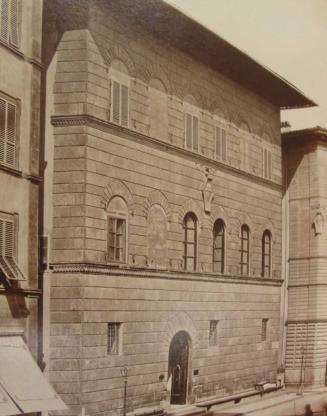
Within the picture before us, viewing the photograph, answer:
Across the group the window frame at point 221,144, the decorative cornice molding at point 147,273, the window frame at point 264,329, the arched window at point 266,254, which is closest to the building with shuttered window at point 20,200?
the decorative cornice molding at point 147,273

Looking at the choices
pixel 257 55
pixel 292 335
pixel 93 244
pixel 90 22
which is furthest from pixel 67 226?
pixel 292 335

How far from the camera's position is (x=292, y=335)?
3142cm

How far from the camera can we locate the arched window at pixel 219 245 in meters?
26.5

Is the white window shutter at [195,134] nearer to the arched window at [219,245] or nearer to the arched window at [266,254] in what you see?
the arched window at [219,245]

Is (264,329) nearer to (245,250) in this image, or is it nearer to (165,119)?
(245,250)

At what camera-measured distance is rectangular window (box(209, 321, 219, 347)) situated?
85.1ft

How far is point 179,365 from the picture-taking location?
24453mm

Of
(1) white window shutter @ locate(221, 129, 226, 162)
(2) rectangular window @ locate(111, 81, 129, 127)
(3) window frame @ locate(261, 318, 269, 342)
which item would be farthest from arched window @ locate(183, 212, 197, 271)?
(3) window frame @ locate(261, 318, 269, 342)

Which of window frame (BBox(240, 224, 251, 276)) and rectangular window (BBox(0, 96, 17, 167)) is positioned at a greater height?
rectangular window (BBox(0, 96, 17, 167))

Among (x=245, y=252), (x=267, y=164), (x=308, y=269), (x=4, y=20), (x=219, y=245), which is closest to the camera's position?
(x=4, y=20)

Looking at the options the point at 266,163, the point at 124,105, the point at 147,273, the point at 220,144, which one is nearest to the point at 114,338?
the point at 147,273

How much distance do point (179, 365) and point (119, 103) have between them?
7751mm

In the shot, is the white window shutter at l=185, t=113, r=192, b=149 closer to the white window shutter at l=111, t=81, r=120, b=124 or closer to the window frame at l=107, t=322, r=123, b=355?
the white window shutter at l=111, t=81, r=120, b=124

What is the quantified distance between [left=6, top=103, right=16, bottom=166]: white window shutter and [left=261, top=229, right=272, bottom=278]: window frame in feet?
44.4
